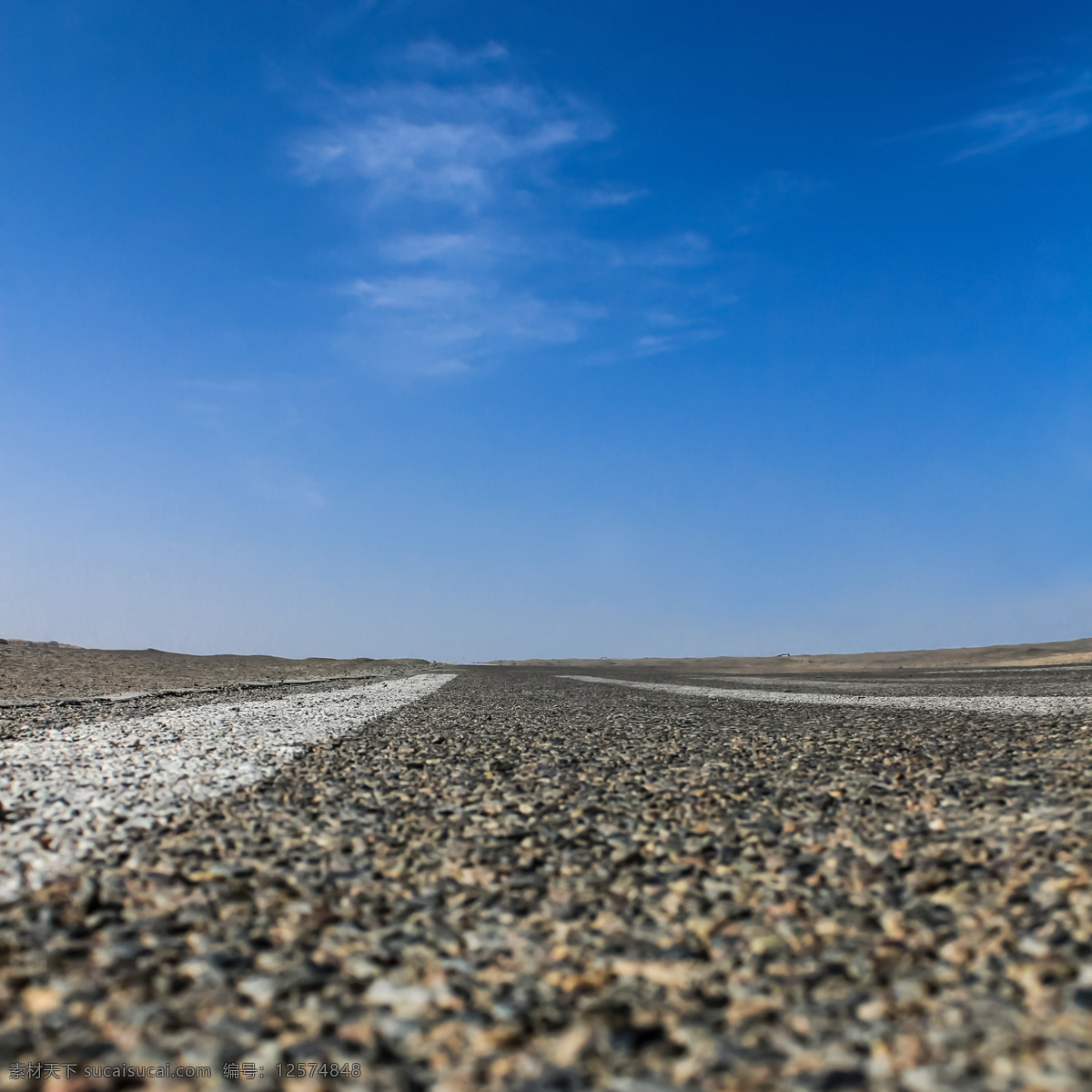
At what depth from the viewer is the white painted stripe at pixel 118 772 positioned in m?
5.58

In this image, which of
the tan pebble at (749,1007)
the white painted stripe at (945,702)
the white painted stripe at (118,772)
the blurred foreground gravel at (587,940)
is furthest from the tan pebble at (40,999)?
the white painted stripe at (945,702)

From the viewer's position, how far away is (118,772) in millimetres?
8531

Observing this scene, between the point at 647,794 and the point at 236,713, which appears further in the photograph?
the point at 236,713

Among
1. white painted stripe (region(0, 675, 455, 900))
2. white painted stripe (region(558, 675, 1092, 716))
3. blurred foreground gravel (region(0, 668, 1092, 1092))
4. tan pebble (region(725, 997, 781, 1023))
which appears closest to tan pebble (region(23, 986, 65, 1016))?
blurred foreground gravel (region(0, 668, 1092, 1092))

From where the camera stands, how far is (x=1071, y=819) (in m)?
5.49

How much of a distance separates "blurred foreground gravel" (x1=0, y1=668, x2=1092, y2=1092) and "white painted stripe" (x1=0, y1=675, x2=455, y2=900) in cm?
43

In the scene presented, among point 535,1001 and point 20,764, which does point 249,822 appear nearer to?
point 535,1001

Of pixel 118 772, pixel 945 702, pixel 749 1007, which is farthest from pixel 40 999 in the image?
pixel 945 702

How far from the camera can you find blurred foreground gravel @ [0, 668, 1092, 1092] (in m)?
2.84

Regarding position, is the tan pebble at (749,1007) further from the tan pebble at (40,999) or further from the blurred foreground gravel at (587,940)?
the tan pebble at (40,999)

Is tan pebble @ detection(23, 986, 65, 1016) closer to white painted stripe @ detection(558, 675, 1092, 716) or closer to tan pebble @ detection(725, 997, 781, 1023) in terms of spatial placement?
tan pebble @ detection(725, 997, 781, 1023)

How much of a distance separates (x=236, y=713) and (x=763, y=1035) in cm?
1653

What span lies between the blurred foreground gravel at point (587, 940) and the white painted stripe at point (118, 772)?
1.41 ft

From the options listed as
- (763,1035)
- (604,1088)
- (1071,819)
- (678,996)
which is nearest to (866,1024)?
(763,1035)
